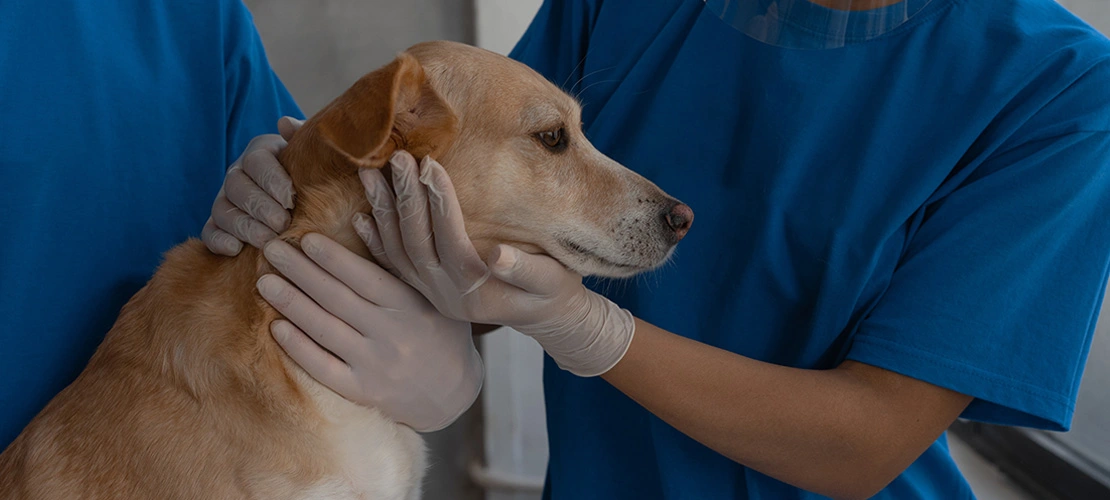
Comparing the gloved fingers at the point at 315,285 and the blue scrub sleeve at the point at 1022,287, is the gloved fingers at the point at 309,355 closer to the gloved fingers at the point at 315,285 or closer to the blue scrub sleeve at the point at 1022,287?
the gloved fingers at the point at 315,285

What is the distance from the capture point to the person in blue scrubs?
980 millimetres

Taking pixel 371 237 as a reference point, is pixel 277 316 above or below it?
below

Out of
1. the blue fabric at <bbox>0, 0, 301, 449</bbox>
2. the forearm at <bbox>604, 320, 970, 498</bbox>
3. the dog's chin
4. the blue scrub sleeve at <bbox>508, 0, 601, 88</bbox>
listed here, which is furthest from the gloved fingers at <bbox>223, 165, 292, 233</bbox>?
the blue scrub sleeve at <bbox>508, 0, 601, 88</bbox>

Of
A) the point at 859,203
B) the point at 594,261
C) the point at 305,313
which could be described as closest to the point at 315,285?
the point at 305,313

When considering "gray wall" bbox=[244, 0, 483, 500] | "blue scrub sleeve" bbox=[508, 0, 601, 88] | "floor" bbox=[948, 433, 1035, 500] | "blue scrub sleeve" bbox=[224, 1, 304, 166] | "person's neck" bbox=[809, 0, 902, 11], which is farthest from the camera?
"gray wall" bbox=[244, 0, 483, 500]

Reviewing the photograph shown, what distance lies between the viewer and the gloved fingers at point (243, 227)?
99 cm

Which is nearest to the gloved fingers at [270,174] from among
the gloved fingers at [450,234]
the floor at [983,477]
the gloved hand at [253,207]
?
the gloved hand at [253,207]

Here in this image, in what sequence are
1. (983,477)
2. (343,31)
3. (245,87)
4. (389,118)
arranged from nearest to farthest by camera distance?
1. (389,118)
2. (245,87)
3. (983,477)
4. (343,31)

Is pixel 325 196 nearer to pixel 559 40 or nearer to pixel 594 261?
pixel 594 261

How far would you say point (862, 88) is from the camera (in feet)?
3.83

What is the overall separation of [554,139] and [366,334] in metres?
0.40

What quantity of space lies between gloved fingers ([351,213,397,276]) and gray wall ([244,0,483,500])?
1420 millimetres

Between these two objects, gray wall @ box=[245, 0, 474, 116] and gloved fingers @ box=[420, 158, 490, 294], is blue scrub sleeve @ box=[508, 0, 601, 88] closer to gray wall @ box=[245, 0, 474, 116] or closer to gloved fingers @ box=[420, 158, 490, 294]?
gloved fingers @ box=[420, 158, 490, 294]

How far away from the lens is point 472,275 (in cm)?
97
